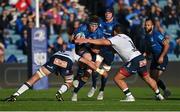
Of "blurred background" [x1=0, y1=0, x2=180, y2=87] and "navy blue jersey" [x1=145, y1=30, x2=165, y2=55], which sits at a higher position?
"navy blue jersey" [x1=145, y1=30, x2=165, y2=55]

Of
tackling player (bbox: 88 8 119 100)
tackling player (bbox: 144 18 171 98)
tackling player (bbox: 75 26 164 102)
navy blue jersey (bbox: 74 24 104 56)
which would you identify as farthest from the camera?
tackling player (bbox: 88 8 119 100)

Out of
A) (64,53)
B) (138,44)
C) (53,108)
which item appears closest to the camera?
(53,108)

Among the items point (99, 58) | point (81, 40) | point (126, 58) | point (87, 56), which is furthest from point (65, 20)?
point (81, 40)

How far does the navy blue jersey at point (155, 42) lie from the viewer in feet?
62.0

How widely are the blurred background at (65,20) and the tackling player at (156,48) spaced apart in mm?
7176

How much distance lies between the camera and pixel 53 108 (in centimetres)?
1510

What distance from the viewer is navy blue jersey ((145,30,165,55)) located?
18906 millimetres

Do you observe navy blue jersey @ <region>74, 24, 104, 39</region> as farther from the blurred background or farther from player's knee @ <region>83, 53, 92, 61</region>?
the blurred background

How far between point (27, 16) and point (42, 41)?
3.31 meters

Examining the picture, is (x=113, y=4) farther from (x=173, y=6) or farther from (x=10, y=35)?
(x=10, y=35)

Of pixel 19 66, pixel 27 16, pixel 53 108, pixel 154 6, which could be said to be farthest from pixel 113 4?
pixel 53 108

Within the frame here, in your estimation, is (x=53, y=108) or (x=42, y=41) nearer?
(x=53, y=108)

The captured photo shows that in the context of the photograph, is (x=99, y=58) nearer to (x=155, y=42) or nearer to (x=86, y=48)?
(x=86, y=48)

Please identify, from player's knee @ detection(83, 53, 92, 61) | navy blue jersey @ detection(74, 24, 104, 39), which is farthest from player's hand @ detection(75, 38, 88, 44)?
navy blue jersey @ detection(74, 24, 104, 39)
